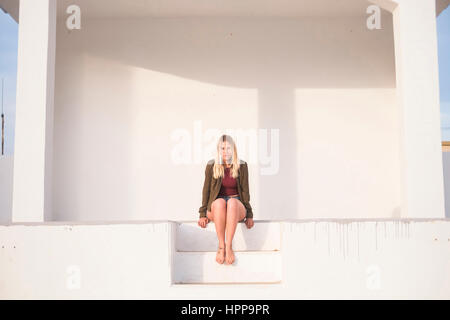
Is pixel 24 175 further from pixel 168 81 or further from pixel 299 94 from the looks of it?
pixel 299 94

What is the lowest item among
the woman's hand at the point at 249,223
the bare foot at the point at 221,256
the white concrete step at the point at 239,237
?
the bare foot at the point at 221,256

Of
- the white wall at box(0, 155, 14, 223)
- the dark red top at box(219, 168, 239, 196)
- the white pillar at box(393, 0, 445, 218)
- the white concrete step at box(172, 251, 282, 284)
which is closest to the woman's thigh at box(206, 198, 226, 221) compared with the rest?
the dark red top at box(219, 168, 239, 196)

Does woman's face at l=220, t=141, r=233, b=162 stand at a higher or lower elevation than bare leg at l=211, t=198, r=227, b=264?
higher

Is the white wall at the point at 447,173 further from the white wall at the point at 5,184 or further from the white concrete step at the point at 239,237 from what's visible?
the white wall at the point at 5,184

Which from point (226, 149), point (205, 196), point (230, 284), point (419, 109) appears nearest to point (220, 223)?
point (205, 196)

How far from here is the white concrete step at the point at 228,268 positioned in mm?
4496

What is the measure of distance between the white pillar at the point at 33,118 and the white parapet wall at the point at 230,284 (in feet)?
2.27

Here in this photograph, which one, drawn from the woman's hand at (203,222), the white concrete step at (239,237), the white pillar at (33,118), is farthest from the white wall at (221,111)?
the woman's hand at (203,222)

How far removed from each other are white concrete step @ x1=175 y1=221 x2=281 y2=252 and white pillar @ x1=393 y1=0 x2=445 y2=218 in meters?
1.42

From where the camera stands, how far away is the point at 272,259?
179 inches

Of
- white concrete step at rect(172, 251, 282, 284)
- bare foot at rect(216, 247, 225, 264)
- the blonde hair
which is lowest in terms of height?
white concrete step at rect(172, 251, 282, 284)

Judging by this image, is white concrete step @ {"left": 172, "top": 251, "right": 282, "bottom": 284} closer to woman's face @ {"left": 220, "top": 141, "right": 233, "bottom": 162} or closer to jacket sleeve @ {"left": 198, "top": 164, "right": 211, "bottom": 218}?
jacket sleeve @ {"left": 198, "top": 164, "right": 211, "bottom": 218}

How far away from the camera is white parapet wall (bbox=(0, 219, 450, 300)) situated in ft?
14.0

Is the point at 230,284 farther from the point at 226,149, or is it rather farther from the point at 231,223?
the point at 226,149
